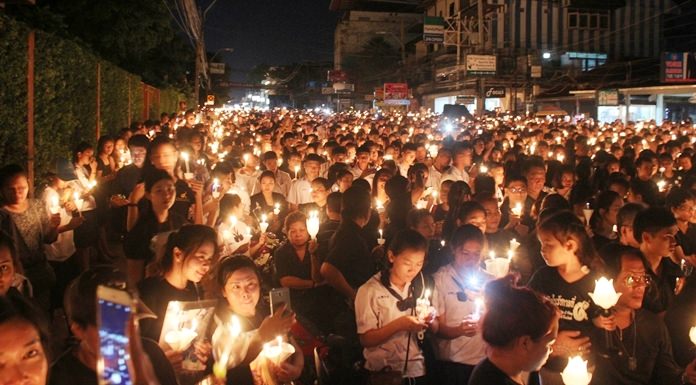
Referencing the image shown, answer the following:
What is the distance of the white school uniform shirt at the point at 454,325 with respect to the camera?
4.65 metres

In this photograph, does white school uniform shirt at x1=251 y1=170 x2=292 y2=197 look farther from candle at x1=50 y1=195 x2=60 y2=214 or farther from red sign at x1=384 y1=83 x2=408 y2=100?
red sign at x1=384 y1=83 x2=408 y2=100

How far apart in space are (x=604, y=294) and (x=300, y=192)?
20.6 ft

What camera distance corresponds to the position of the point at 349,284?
18.6 feet

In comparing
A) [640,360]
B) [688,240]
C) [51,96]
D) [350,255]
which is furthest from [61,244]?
[688,240]

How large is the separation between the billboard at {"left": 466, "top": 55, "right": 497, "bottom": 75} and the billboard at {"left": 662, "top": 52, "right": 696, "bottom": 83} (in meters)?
9.53

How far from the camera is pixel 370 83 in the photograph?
85562 mm

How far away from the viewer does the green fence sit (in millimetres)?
9305

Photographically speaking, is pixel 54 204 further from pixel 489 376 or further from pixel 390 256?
pixel 489 376

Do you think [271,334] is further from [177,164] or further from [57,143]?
[57,143]

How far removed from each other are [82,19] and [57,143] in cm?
1105

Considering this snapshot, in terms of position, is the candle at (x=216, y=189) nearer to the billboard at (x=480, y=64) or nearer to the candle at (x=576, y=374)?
the candle at (x=576, y=374)

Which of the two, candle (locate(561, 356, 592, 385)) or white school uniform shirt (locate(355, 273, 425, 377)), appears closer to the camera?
candle (locate(561, 356, 592, 385))

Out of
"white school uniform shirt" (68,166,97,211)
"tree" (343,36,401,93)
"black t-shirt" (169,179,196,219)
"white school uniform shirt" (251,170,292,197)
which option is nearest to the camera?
"black t-shirt" (169,179,196,219)

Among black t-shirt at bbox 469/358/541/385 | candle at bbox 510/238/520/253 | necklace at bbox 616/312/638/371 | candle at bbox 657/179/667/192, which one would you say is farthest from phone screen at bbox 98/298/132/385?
candle at bbox 657/179/667/192
